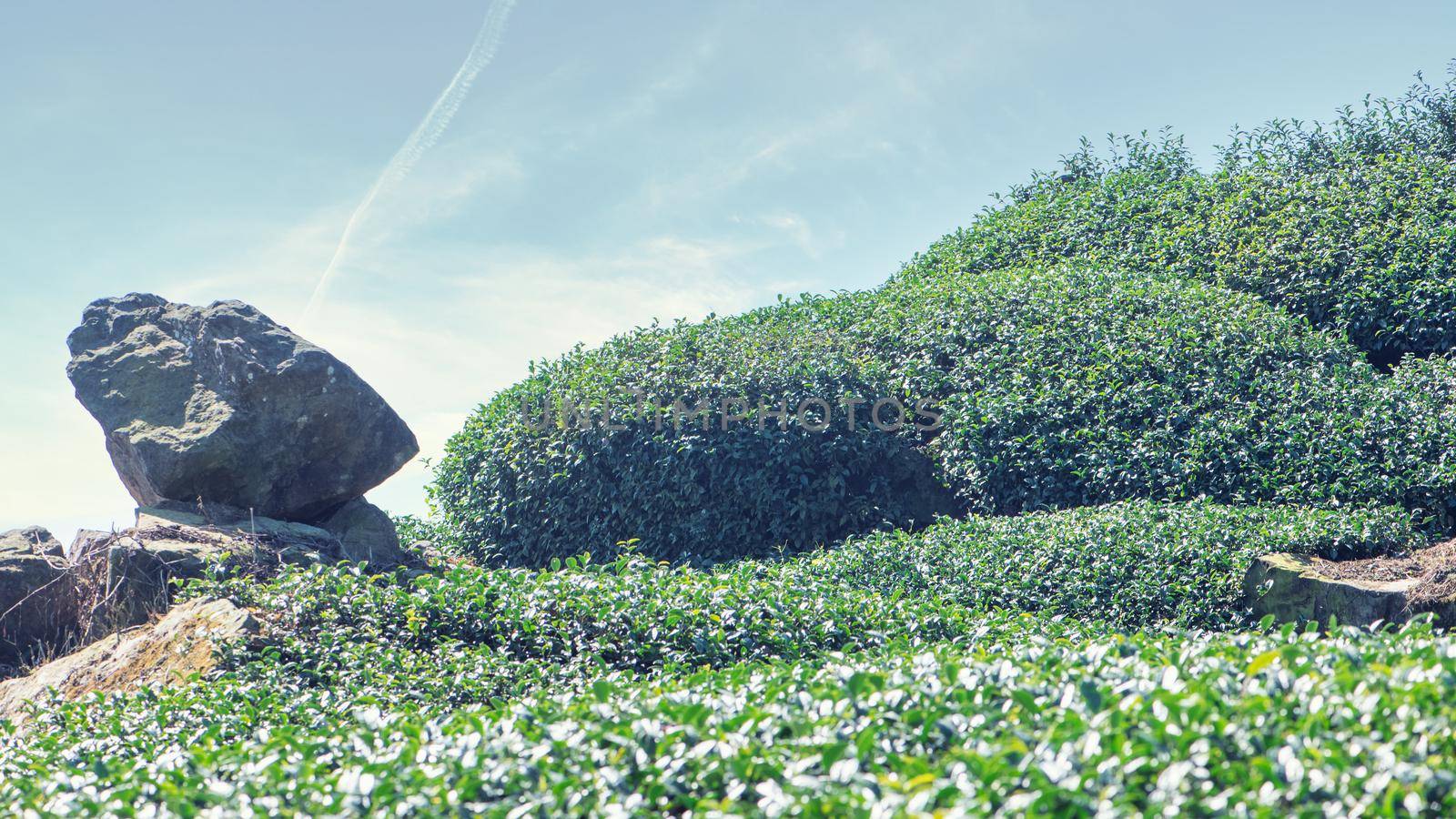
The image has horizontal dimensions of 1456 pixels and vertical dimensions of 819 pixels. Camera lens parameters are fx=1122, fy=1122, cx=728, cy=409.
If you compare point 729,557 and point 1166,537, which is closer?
point 1166,537

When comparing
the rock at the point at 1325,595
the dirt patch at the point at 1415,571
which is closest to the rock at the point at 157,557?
the rock at the point at 1325,595

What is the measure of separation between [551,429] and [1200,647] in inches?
303

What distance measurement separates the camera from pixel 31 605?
28.4ft

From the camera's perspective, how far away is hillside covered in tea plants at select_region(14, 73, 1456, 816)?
3.31 metres

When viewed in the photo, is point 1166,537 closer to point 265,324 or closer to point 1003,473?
point 1003,473

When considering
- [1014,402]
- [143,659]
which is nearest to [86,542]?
[143,659]

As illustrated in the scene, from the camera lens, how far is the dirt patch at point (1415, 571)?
662 cm

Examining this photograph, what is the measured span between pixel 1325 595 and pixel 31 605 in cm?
924

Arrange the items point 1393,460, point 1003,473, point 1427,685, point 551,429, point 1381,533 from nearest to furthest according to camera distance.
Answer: point 1427,685 → point 1381,533 → point 1393,460 → point 1003,473 → point 551,429

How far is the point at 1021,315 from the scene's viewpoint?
11.3 meters

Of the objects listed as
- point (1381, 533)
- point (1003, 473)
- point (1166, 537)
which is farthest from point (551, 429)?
point (1381, 533)

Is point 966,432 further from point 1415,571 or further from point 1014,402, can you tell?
point 1415,571

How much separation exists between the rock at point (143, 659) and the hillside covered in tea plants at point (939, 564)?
0.73ft

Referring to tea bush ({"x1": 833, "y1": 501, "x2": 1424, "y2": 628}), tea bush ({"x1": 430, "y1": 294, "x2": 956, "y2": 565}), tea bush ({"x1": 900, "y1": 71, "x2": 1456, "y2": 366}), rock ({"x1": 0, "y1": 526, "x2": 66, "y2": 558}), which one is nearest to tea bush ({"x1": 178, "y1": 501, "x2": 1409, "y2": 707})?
tea bush ({"x1": 833, "y1": 501, "x2": 1424, "y2": 628})
